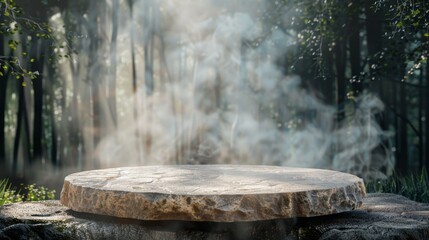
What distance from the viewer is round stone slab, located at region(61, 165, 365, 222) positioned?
297 centimetres

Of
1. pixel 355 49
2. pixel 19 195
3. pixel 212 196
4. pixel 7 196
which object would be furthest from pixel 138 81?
pixel 212 196

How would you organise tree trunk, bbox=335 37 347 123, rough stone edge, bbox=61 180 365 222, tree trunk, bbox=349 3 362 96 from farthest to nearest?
1. tree trunk, bbox=335 37 347 123
2. tree trunk, bbox=349 3 362 96
3. rough stone edge, bbox=61 180 365 222

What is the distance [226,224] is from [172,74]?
31.5 ft

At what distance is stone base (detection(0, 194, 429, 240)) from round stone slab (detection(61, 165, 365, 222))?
12 cm

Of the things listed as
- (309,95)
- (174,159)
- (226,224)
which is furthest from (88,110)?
(226,224)

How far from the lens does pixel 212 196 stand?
2.96 m

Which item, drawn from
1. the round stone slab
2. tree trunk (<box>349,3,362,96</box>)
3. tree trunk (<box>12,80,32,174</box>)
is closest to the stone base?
the round stone slab

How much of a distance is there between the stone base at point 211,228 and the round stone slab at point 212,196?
0.12m

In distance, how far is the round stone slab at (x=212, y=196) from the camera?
297 centimetres

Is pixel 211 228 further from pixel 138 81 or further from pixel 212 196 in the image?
pixel 138 81

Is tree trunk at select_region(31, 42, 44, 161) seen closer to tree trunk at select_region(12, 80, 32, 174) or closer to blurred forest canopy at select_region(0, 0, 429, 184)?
blurred forest canopy at select_region(0, 0, 429, 184)

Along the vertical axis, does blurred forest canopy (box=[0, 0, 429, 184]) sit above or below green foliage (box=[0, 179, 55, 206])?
above

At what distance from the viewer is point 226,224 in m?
3.37

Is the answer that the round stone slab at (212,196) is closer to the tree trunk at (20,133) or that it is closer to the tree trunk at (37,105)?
the tree trunk at (37,105)
